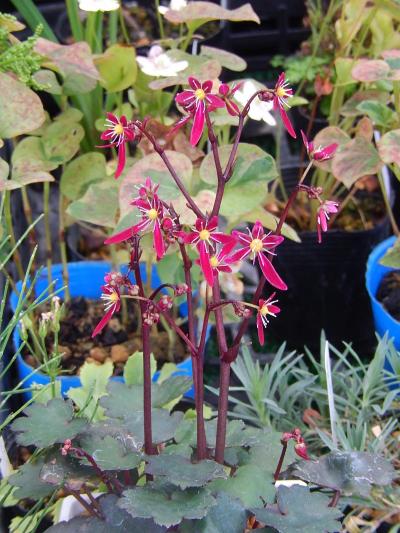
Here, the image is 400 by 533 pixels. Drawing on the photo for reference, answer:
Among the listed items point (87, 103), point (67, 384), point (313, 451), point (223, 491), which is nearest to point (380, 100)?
point (87, 103)

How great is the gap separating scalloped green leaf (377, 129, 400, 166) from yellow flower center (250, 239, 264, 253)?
473mm

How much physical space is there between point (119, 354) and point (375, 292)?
469mm

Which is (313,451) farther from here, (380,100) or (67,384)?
(380,100)

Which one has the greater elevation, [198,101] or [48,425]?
[198,101]

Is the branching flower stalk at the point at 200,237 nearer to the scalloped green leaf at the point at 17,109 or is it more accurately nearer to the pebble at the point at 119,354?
the scalloped green leaf at the point at 17,109

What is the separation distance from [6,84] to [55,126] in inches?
6.6

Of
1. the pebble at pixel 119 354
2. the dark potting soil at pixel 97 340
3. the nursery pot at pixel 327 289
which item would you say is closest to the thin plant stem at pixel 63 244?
the dark potting soil at pixel 97 340

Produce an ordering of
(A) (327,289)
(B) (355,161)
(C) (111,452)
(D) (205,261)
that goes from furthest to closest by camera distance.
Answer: (A) (327,289) → (B) (355,161) → (C) (111,452) → (D) (205,261)

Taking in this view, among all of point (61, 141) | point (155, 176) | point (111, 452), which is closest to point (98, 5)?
point (61, 141)

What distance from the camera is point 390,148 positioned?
104 centimetres

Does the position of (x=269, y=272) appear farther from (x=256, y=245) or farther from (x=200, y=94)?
(x=200, y=94)

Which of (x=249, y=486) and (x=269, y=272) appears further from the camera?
(x=249, y=486)

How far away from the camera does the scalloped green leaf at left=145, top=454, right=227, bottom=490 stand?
649 mm

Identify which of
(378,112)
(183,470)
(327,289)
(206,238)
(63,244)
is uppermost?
(206,238)
